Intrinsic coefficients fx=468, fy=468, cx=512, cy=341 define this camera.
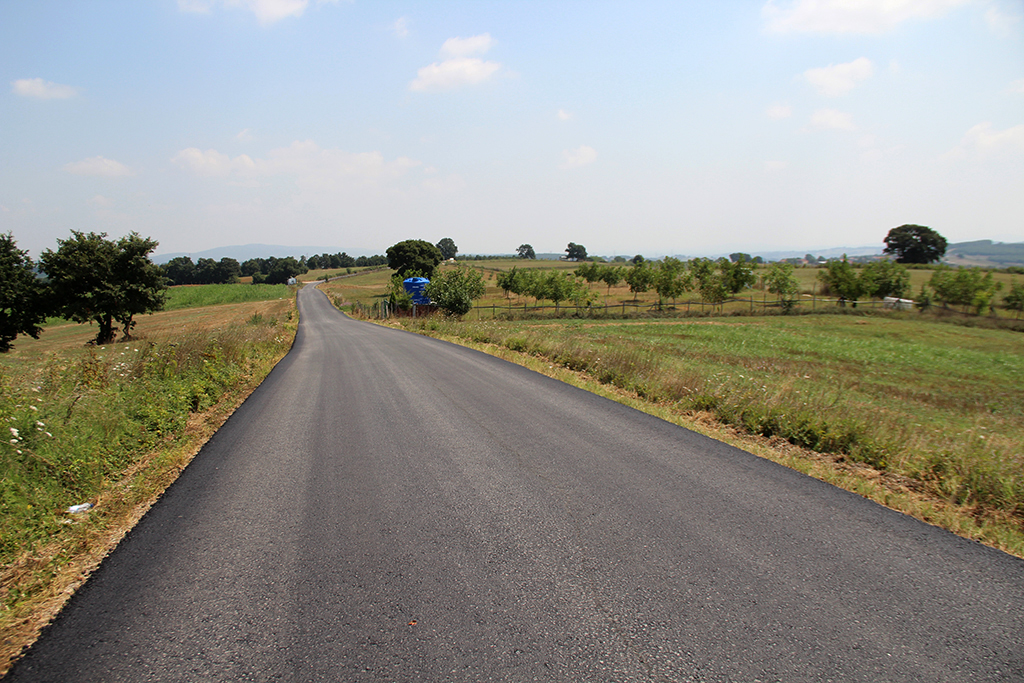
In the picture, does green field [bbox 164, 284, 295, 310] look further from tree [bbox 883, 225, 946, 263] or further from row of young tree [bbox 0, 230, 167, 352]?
tree [bbox 883, 225, 946, 263]


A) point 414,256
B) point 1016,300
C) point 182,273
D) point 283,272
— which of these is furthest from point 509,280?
point 182,273

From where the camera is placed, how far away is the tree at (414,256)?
333ft

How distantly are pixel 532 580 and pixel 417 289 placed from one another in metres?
47.1

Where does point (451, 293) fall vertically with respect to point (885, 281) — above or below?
above

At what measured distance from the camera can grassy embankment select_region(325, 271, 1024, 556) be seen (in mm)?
4828

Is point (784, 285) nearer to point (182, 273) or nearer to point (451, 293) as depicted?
point (451, 293)

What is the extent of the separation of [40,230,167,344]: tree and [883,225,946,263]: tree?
15994 cm

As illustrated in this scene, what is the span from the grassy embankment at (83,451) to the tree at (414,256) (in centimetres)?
9207

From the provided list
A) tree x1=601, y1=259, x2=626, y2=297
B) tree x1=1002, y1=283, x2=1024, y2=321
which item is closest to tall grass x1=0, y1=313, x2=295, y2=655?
tree x1=1002, y1=283, x2=1024, y2=321

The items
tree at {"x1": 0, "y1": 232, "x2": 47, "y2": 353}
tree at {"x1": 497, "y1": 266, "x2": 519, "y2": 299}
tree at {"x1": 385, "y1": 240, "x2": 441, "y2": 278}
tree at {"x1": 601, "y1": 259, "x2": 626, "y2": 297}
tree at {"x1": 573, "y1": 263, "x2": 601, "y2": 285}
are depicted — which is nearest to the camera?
tree at {"x1": 0, "y1": 232, "x2": 47, "y2": 353}

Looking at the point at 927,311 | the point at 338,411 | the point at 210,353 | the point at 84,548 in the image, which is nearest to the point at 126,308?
the point at 210,353

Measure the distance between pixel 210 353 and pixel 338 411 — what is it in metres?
5.41

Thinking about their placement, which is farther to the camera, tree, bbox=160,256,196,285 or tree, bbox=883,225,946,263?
tree, bbox=160,256,196,285

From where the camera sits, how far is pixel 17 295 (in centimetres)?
2925
